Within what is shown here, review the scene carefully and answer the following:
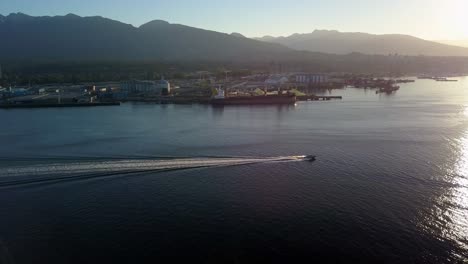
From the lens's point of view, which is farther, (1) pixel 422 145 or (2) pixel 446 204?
(1) pixel 422 145

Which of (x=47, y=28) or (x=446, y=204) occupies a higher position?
(x=47, y=28)

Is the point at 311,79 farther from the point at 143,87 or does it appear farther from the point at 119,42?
the point at 119,42

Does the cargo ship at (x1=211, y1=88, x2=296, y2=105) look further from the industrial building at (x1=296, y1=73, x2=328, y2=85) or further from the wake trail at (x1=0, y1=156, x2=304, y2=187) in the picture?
the industrial building at (x1=296, y1=73, x2=328, y2=85)

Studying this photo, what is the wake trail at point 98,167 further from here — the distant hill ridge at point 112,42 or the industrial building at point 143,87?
the distant hill ridge at point 112,42

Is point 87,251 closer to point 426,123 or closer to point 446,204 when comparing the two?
point 446,204

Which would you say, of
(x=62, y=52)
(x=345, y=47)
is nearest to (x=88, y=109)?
(x=62, y=52)

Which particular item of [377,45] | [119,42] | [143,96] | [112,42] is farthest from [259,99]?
[377,45]

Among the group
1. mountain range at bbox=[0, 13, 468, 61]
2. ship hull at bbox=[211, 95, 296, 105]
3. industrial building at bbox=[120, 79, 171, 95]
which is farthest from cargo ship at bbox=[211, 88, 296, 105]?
mountain range at bbox=[0, 13, 468, 61]
